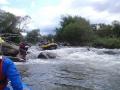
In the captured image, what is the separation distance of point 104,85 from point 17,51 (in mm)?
13179

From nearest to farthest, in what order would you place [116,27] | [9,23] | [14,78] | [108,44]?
[14,78]
[108,44]
[9,23]
[116,27]

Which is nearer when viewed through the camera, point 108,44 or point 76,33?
point 108,44

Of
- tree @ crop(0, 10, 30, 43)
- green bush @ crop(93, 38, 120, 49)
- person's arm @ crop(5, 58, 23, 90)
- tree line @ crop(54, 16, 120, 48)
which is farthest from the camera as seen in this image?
tree line @ crop(54, 16, 120, 48)

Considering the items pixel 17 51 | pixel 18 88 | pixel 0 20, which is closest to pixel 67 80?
pixel 18 88

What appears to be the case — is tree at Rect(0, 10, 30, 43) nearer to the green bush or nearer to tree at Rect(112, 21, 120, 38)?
the green bush

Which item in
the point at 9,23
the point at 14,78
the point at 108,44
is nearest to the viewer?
the point at 14,78

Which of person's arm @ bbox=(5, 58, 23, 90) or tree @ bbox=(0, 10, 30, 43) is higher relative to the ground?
tree @ bbox=(0, 10, 30, 43)

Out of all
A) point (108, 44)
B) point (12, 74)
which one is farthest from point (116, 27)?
point (12, 74)

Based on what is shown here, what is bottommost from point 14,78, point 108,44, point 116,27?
point 108,44

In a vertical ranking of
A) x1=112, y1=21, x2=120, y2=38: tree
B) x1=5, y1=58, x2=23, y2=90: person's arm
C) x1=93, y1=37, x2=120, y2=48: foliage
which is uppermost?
x1=112, y1=21, x2=120, y2=38: tree

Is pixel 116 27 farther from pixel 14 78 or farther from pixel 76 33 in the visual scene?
pixel 14 78

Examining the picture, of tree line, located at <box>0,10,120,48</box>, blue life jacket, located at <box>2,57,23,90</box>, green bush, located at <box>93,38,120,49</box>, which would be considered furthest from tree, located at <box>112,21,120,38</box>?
blue life jacket, located at <box>2,57,23,90</box>

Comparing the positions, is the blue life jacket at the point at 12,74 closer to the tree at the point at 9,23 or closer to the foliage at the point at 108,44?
the foliage at the point at 108,44

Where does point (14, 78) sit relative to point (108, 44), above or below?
above
